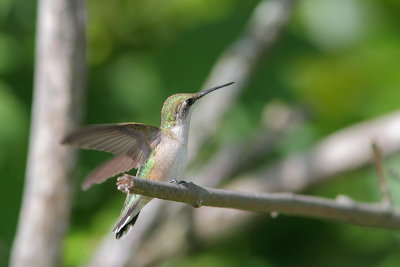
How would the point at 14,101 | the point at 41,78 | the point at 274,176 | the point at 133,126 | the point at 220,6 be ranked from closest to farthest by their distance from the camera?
the point at 133,126 < the point at 41,78 < the point at 14,101 < the point at 274,176 < the point at 220,6

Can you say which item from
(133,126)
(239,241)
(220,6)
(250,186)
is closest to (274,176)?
(250,186)

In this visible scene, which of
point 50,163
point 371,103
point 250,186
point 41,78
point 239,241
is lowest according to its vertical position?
point 239,241

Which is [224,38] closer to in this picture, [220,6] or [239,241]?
[220,6]

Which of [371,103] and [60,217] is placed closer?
[60,217]

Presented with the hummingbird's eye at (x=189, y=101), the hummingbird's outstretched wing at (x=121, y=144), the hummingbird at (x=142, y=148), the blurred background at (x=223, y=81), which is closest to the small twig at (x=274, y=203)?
the hummingbird at (x=142, y=148)

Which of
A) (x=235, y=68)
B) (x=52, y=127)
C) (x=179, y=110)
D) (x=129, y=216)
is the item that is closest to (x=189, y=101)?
(x=179, y=110)

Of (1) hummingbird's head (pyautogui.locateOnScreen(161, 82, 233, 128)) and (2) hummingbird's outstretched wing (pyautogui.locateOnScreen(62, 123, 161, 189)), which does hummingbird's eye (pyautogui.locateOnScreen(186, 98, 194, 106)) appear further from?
(2) hummingbird's outstretched wing (pyautogui.locateOnScreen(62, 123, 161, 189))

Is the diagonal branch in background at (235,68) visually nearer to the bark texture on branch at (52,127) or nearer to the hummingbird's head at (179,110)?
the bark texture on branch at (52,127)
